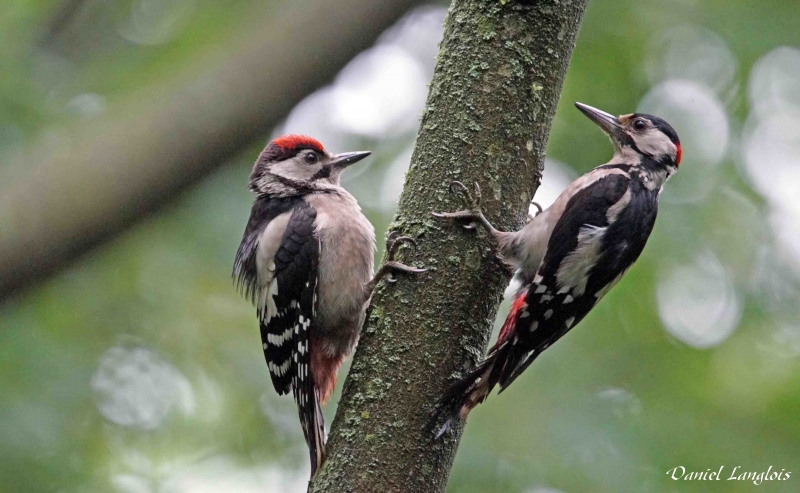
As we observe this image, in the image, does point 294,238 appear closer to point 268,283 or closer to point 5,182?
point 268,283

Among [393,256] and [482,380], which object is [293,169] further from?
[482,380]

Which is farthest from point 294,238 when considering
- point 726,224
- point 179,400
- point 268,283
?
point 726,224

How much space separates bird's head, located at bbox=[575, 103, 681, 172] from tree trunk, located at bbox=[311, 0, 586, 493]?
4.02 feet

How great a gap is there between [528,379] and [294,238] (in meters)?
1.96

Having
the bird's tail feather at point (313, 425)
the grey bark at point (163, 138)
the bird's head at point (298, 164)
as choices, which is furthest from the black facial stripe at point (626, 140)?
the bird's tail feather at point (313, 425)

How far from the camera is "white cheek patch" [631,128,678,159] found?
4.38 metres

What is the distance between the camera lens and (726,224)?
5512 millimetres

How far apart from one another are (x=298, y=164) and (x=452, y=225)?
1.72 meters

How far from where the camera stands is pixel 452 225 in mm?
3146

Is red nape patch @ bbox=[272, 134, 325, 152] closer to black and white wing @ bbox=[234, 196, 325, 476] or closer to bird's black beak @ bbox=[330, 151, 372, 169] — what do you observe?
bird's black beak @ bbox=[330, 151, 372, 169]
